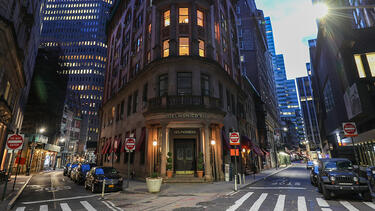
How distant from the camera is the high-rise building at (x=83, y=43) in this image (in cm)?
10969

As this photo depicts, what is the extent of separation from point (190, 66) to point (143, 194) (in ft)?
42.8

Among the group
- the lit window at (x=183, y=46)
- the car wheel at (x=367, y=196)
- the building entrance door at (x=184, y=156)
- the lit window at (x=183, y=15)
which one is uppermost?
the lit window at (x=183, y=15)

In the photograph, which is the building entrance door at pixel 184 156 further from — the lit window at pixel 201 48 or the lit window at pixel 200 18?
the lit window at pixel 200 18

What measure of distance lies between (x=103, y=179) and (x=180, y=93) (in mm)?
10490

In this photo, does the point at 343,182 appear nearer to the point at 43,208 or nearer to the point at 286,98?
the point at 43,208

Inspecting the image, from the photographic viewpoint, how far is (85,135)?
91.4 meters

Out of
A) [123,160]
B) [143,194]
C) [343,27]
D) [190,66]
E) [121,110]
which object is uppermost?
[343,27]

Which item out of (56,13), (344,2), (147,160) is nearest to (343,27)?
(344,2)

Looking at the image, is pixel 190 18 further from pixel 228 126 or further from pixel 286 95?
pixel 286 95

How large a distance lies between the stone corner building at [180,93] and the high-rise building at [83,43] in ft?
300

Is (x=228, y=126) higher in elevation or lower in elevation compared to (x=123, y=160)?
higher

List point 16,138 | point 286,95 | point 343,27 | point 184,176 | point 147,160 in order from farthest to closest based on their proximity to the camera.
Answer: point 286,95
point 343,27
point 147,160
point 184,176
point 16,138

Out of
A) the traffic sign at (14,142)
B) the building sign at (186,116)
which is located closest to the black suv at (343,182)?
the building sign at (186,116)

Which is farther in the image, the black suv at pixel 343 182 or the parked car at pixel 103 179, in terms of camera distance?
the parked car at pixel 103 179
